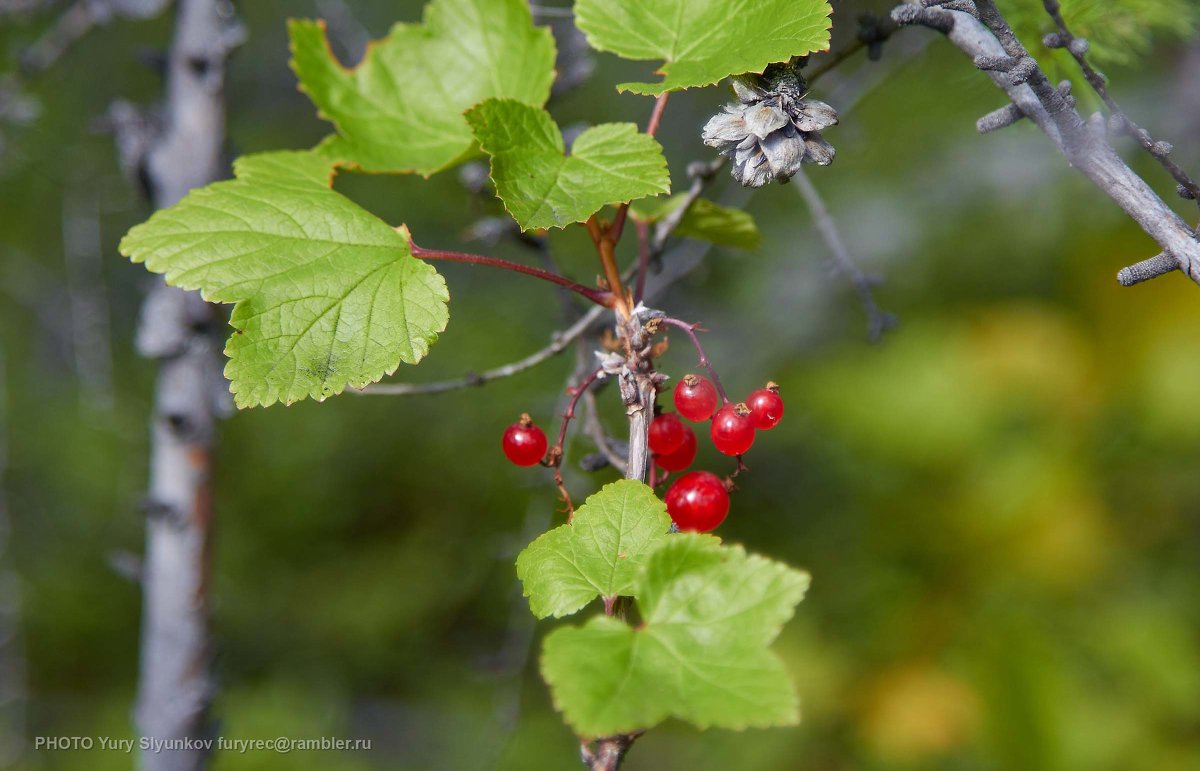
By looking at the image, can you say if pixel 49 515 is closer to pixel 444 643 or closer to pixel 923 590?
pixel 444 643

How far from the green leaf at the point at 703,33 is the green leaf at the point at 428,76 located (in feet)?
0.33

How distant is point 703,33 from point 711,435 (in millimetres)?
401

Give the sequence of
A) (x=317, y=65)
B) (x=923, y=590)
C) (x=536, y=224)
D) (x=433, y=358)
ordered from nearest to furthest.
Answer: (x=536, y=224)
(x=317, y=65)
(x=923, y=590)
(x=433, y=358)

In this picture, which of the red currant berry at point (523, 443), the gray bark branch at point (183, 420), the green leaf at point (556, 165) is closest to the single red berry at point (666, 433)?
the red currant berry at point (523, 443)

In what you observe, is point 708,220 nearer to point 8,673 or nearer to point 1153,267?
point 1153,267

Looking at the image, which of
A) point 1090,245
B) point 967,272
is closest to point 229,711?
point 967,272

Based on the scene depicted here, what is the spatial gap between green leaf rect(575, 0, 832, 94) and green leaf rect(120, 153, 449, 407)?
281 mm

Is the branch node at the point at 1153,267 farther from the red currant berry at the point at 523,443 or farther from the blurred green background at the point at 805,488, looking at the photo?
the blurred green background at the point at 805,488

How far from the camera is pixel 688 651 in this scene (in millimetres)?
655

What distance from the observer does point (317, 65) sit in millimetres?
993

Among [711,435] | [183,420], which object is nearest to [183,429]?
[183,420]

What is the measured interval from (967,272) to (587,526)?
113 inches

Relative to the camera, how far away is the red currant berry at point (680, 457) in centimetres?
95

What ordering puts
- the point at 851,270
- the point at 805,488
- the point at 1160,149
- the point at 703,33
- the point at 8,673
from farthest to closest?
1. the point at 805,488
2. the point at 8,673
3. the point at 851,270
4. the point at 703,33
5. the point at 1160,149
